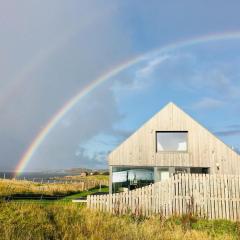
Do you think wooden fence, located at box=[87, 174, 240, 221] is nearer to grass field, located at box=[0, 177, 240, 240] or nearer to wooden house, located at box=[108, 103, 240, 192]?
grass field, located at box=[0, 177, 240, 240]

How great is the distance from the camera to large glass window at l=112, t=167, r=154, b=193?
23156mm

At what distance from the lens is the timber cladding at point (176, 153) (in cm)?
2255

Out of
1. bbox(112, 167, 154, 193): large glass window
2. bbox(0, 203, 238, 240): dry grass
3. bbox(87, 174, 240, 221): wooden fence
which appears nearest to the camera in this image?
bbox(0, 203, 238, 240): dry grass

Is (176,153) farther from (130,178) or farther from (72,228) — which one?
(72,228)

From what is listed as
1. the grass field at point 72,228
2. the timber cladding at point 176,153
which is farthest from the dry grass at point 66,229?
the timber cladding at point 176,153

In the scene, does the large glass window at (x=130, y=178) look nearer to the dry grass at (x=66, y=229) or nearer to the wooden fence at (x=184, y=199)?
the wooden fence at (x=184, y=199)

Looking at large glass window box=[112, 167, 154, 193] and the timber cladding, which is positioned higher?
the timber cladding

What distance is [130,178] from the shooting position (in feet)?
76.8

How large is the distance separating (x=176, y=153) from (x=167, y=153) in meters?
0.59

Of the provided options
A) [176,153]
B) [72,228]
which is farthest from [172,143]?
[72,228]

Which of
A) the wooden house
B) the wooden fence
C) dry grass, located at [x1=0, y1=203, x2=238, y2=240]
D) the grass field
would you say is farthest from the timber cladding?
dry grass, located at [x1=0, y1=203, x2=238, y2=240]

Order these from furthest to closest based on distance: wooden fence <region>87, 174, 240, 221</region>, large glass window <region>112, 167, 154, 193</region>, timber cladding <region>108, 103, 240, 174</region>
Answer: large glass window <region>112, 167, 154, 193</region>, timber cladding <region>108, 103, 240, 174</region>, wooden fence <region>87, 174, 240, 221</region>

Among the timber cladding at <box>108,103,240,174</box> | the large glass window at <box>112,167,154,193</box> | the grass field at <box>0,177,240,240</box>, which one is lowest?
the grass field at <box>0,177,240,240</box>

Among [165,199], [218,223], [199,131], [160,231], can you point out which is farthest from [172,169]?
[160,231]
